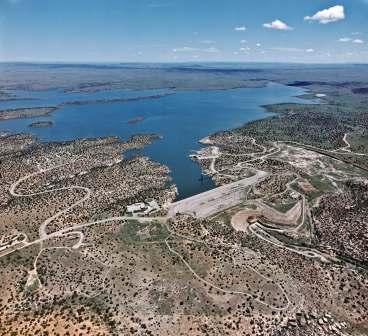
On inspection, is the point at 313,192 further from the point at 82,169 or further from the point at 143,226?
the point at 82,169

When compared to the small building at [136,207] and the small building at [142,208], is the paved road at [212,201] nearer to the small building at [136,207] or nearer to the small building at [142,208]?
the small building at [142,208]

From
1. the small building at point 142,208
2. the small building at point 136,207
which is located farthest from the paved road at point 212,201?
the small building at point 136,207

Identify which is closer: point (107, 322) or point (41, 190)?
point (107, 322)

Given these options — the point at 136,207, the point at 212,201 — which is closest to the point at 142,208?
the point at 136,207

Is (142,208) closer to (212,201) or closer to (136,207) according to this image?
(136,207)

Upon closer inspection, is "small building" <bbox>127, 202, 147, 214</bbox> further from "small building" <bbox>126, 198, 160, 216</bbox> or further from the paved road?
the paved road

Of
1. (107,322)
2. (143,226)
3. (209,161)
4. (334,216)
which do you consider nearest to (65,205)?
(143,226)

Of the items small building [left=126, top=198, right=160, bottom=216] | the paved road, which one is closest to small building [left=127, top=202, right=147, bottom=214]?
small building [left=126, top=198, right=160, bottom=216]

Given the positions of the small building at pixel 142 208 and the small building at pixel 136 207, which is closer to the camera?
the small building at pixel 142 208

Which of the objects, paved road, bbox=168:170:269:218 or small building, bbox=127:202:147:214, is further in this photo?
paved road, bbox=168:170:269:218

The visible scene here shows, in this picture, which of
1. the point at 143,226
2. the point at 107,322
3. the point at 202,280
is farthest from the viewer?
the point at 143,226

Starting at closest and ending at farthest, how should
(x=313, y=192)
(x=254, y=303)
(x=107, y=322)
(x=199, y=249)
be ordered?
1. (x=107, y=322)
2. (x=254, y=303)
3. (x=199, y=249)
4. (x=313, y=192)
